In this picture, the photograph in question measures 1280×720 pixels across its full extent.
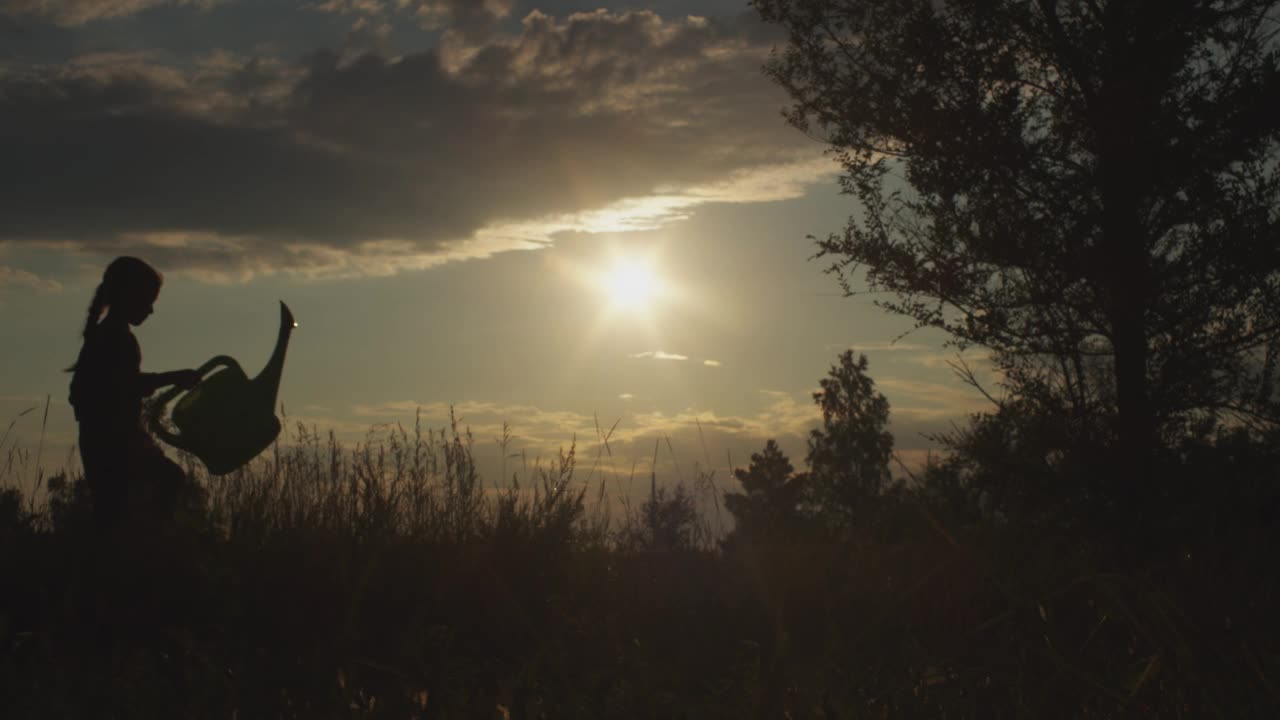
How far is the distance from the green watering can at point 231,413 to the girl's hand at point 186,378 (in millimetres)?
36

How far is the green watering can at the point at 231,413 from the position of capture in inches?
207

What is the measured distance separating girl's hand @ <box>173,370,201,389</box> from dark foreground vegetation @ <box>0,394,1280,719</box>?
68 cm

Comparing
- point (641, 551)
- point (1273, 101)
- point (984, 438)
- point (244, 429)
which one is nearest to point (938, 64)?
point (1273, 101)

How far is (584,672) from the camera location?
12.0ft

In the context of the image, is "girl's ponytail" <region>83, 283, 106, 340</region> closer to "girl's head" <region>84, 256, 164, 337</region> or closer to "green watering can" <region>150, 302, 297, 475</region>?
"girl's head" <region>84, 256, 164, 337</region>

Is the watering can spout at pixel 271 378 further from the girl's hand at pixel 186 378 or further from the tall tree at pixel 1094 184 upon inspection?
the tall tree at pixel 1094 184

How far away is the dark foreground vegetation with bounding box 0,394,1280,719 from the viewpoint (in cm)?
288

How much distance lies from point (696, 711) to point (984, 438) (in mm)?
7065

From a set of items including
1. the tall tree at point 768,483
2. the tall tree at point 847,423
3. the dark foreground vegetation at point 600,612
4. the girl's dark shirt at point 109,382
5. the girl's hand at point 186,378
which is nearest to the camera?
the dark foreground vegetation at point 600,612

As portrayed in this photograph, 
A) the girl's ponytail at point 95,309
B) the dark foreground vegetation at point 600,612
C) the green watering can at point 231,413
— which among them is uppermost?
the girl's ponytail at point 95,309

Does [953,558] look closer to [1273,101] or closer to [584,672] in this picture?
[584,672]

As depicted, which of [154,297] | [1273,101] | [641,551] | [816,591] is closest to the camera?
[816,591]

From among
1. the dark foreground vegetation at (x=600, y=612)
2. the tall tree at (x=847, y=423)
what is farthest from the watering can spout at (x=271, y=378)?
the tall tree at (x=847, y=423)

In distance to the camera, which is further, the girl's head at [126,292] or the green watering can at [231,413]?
the girl's head at [126,292]
